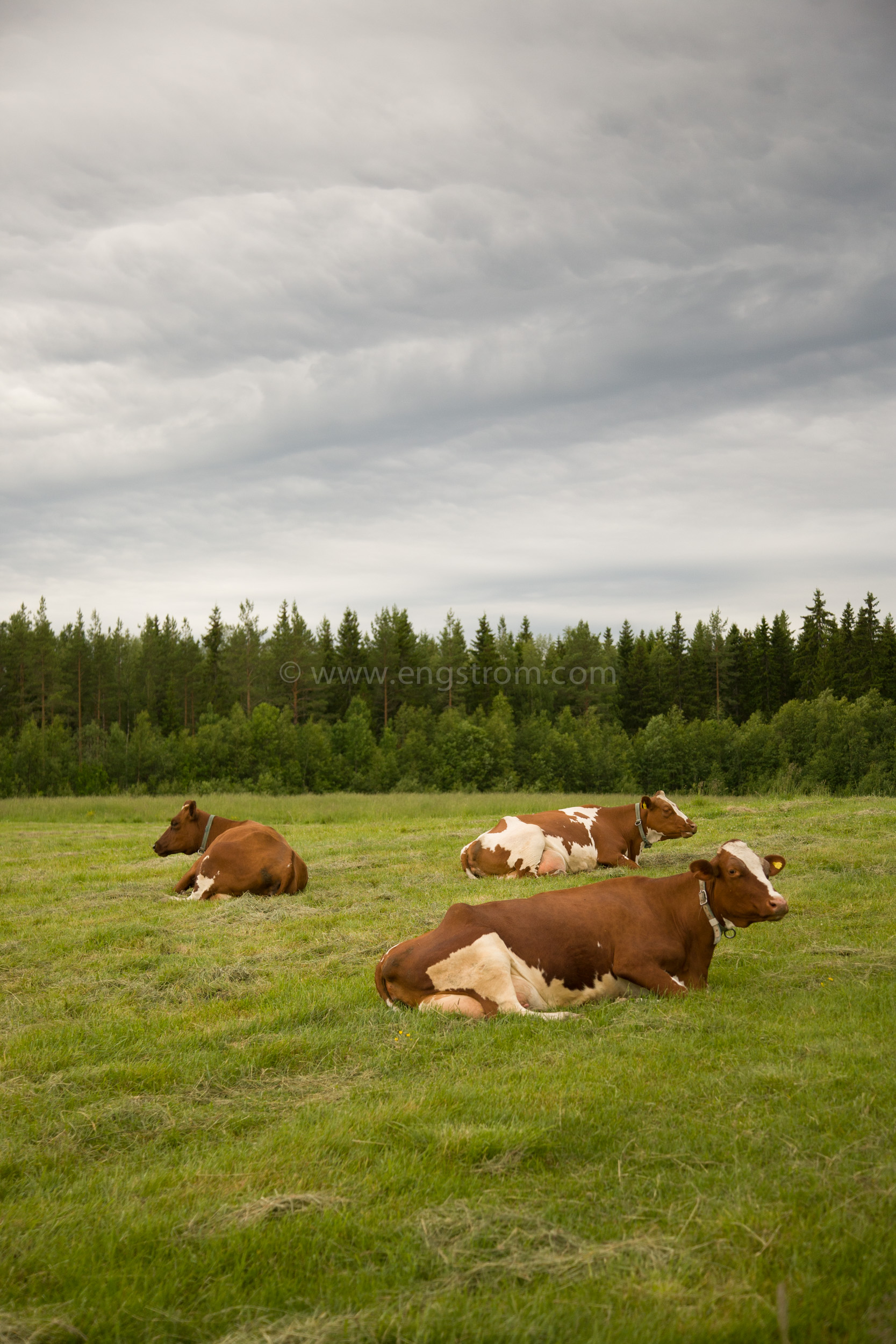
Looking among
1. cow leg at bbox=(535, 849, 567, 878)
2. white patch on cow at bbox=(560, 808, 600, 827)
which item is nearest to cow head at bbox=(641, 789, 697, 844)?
white patch on cow at bbox=(560, 808, 600, 827)

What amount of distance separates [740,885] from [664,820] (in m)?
6.69

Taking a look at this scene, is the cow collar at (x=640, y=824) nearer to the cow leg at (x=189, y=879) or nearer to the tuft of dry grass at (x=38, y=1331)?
the cow leg at (x=189, y=879)

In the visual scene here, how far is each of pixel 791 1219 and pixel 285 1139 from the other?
7.15 feet

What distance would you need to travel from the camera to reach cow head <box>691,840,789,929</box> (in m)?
6.95

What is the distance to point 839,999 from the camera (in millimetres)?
6082

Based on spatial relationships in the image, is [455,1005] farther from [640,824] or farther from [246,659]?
[246,659]

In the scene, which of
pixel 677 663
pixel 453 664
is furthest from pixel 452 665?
pixel 677 663

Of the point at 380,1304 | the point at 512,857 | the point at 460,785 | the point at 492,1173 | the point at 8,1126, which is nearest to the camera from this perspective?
the point at 380,1304

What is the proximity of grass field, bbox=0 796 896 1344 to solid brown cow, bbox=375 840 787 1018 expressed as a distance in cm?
→ 28

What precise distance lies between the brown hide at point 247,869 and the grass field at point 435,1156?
11.0 ft

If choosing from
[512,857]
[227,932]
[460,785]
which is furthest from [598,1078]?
[460,785]

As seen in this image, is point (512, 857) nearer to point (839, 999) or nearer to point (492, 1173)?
point (839, 999)

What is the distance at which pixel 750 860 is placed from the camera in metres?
7.12

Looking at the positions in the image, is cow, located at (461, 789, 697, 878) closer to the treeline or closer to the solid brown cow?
the solid brown cow
